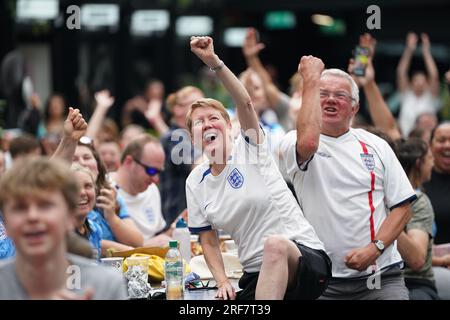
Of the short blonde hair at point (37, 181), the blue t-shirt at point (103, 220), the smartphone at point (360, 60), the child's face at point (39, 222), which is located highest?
the smartphone at point (360, 60)

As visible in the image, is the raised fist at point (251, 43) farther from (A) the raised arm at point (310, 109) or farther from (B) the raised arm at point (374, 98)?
(A) the raised arm at point (310, 109)

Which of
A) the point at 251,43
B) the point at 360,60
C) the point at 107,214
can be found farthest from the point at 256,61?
the point at 107,214

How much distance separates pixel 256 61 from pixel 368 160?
4548mm

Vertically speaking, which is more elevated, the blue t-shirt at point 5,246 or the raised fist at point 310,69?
the raised fist at point 310,69

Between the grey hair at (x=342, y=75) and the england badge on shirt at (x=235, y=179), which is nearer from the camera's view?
the england badge on shirt at (x=235, y=179)

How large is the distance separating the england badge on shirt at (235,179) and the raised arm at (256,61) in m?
4.51

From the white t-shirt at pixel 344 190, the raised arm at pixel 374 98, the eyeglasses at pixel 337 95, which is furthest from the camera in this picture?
the raised arm at pixel 374 98

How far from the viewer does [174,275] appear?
6.25m

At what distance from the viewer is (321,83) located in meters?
6.96

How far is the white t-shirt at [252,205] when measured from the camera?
6.17 metres

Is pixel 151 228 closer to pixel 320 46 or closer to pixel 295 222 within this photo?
pixel 295 222

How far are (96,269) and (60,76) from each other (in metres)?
14.9

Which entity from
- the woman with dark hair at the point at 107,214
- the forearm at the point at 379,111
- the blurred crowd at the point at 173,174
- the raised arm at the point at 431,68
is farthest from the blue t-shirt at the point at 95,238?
the raised arm at the point at 431,68
